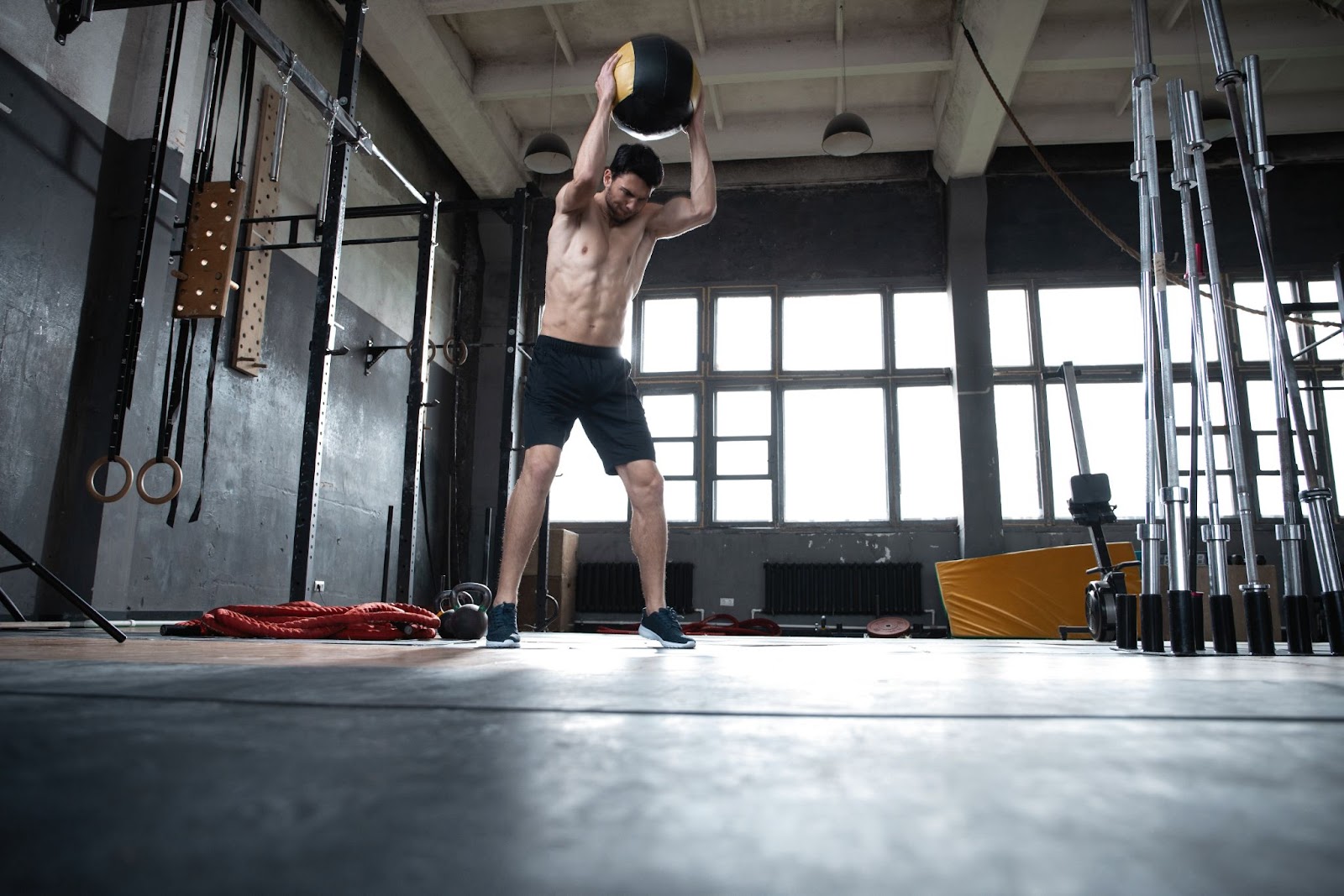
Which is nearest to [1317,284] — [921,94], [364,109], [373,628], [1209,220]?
[921,94]

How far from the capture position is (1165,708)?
0.68 meters

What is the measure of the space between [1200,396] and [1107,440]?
7567 mm

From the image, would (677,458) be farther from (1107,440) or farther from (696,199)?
(696,199)

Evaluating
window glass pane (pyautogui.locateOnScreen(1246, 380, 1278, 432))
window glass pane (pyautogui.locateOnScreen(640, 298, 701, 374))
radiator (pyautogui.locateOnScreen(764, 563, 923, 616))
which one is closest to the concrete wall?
window glass pane (pyautogui.locateOnScreen(640, 298, 701, 374))

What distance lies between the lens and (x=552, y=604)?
8.27m

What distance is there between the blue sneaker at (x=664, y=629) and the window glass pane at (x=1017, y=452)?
7067mm

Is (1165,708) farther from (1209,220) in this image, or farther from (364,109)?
(364,109)

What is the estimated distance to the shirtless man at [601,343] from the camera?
2473mm

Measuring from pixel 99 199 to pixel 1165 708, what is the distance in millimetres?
5230

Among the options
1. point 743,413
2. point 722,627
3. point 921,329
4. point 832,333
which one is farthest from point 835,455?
point 722,627

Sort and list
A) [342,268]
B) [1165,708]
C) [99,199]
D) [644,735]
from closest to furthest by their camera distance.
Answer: [644,735] → [1165,708] → [99,199] → [342,268]

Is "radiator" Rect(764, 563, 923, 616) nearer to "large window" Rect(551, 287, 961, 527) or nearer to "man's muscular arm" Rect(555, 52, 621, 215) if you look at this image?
"large window" Rect(551, 287, 961, 527)

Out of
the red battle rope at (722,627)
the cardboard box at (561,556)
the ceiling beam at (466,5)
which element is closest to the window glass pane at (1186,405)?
the red battle rope at (722,627)

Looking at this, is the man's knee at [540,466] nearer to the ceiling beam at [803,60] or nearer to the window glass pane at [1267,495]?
the ceiling beam at [803,60]
